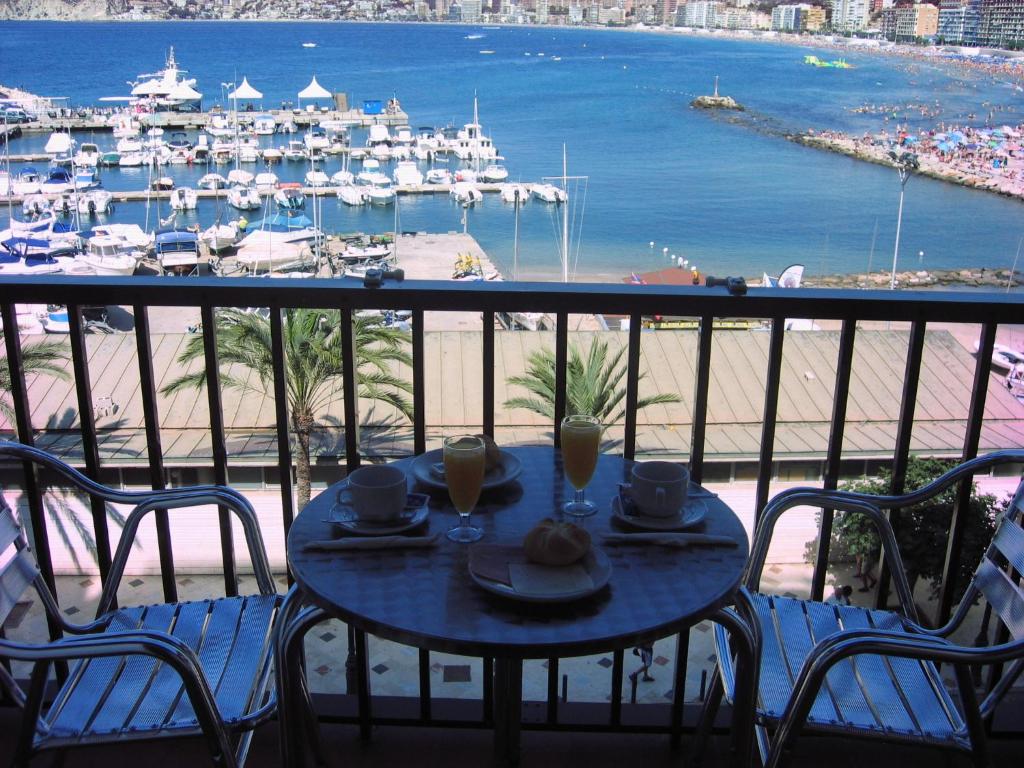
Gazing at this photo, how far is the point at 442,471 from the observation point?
1.60 metres

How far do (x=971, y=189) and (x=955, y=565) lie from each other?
5244 cm

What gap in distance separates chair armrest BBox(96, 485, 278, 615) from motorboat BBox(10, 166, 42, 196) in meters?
43.3

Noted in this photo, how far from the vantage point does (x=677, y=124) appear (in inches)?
2448

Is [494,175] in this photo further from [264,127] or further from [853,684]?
[853,684]

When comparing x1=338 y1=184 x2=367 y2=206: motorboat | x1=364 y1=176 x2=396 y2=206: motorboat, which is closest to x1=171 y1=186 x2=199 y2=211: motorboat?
x1=338 y1=184 x2=367 y2=206: motorboat

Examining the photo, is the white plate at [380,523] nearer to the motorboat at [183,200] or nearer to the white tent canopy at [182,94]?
the motorboat at [183,200]

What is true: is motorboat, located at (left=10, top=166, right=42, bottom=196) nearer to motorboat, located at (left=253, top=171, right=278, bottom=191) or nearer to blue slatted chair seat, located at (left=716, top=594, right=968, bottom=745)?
motorboat, located at (left=253, top=171, right=278, bottom=191)

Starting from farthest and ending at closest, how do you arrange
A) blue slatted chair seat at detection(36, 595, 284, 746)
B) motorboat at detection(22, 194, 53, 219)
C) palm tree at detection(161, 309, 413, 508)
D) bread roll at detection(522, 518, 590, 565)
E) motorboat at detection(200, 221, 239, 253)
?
motorboat at detection(22, 194, 53, 219) < motorboat at detection(200, 221, 239, 253) < palm tree at detection(161, 309, 413, 508) < blue slatted chair seat at detection(36, 595, 284, 746) < bread roll at detection(522, 518, 590, 565)

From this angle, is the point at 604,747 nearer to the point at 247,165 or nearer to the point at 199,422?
the point at 199,422

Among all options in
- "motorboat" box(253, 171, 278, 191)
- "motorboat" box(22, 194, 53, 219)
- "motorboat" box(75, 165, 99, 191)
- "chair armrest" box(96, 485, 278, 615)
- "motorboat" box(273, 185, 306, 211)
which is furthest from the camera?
"motorboat" box(253, 171, 278, 191)

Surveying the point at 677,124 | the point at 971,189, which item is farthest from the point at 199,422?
the point at 677,124

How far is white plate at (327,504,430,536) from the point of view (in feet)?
4.62

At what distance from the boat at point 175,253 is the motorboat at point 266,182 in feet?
34.0

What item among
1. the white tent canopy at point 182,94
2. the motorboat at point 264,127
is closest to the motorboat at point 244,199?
the motorboat at point 264,127
